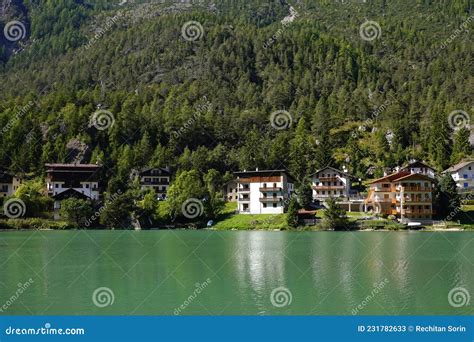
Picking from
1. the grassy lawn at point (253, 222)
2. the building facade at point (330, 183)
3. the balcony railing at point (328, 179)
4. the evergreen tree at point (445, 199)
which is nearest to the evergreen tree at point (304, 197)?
Result: the grassy lawn at point (253, 222)

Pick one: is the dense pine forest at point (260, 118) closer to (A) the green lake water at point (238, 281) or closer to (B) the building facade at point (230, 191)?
(B) the building facade at point (230, 191)

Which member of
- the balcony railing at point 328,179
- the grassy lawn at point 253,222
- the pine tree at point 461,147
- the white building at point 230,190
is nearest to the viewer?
→ the grassy lawn at point 253,222

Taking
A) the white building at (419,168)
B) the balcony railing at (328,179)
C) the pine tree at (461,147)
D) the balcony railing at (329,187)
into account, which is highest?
the pine tree at (461,147)

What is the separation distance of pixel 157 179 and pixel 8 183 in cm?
2882

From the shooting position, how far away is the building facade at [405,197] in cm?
8156

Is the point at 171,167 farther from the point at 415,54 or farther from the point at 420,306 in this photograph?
the point at 415,54

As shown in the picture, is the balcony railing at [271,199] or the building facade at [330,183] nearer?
the balcony railing at [271,199]

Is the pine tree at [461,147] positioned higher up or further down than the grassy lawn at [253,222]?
higher up

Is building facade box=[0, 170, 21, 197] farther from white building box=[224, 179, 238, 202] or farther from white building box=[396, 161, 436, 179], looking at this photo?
white building box=[396, 161, 436, 179]

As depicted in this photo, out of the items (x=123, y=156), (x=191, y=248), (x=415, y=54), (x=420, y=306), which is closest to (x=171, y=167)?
(x=123, y=156)

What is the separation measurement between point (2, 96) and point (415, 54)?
142288mm

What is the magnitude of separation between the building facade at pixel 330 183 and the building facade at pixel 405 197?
37.8ft

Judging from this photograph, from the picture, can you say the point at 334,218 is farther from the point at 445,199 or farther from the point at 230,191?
the point at 230,191

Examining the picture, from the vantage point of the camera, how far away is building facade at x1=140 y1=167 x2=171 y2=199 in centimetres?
11079
